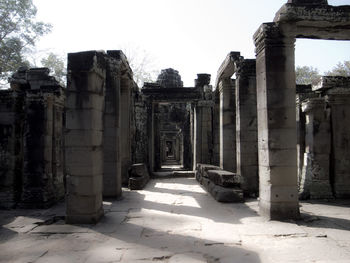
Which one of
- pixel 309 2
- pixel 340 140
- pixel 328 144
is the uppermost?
pixel 309 2

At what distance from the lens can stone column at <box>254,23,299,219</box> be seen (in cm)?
597

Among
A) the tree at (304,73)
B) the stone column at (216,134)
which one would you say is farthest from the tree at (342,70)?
the stone column at (216,134)

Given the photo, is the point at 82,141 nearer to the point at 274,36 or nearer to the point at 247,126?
the point at 274,36

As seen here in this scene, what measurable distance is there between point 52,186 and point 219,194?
15.8 ft

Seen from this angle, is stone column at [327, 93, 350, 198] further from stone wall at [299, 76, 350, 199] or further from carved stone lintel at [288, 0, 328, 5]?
carved stone lintel at [288, 0, 328, 5]

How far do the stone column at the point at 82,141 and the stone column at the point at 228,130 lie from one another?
644cm

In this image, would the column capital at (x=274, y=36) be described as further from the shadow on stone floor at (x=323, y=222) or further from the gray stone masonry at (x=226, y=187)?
the gray stone masonry at (x=226, y=187)

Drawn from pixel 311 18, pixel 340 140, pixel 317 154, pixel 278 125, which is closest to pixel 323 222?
pixel 278 125

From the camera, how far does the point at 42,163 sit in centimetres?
774

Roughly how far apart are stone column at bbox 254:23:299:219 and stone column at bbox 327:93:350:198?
3.29m

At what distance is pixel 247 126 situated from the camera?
30.5 ft

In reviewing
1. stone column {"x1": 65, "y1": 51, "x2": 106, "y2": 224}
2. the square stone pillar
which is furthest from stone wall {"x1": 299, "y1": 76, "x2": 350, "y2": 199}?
the square stone pillar

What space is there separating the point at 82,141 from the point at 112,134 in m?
2.92

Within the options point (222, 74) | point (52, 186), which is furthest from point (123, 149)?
point (222, 74)
